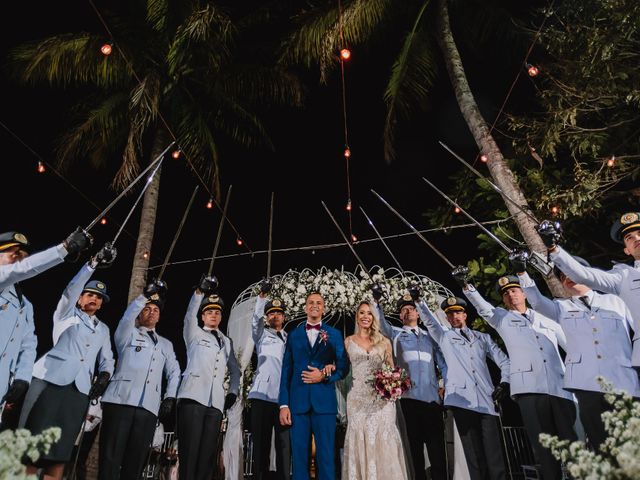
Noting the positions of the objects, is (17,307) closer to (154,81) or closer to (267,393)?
(267,393)

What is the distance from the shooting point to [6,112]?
35.9ft

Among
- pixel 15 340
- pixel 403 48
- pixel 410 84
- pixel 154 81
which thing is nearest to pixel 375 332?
pixel 15 340

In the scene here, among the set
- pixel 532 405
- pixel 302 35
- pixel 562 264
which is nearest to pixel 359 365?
pixel 532 405

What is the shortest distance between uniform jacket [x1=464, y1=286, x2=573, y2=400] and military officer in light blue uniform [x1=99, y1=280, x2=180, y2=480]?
11.2 ft

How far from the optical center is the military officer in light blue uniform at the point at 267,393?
480cm

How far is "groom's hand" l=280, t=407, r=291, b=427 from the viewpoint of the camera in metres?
4.77

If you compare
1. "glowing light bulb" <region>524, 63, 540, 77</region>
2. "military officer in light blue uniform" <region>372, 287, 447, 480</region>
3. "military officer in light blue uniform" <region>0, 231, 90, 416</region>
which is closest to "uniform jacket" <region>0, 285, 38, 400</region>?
"military officer in light blue uniform" <region>0, 231, 90, 416</region>

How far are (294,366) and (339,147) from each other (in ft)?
37.6

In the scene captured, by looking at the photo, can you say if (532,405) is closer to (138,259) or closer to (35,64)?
(138,259)

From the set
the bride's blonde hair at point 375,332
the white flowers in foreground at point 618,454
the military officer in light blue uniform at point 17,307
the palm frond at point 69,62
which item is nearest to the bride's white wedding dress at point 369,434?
the bride's blonde hair at point 375,332

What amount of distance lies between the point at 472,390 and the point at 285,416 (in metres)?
1.96

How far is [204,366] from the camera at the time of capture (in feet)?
16.6

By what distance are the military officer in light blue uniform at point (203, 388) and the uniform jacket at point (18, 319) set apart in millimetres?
1442

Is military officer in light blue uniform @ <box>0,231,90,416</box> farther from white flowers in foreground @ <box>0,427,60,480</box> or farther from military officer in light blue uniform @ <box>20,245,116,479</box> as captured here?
white flowers in foreground @ <box>0,427,60,480</box>
